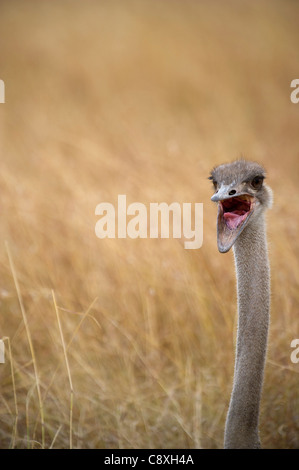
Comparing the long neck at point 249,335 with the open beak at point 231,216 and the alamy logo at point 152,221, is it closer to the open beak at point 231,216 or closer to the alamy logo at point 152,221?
the open beak at point 231,216

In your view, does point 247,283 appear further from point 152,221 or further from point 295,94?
point 295,94

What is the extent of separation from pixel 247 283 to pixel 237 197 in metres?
0.20

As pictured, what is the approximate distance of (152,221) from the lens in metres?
3.08

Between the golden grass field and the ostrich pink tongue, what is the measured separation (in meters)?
0.69

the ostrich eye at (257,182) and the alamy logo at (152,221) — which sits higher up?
the alamy logo at (152,221)

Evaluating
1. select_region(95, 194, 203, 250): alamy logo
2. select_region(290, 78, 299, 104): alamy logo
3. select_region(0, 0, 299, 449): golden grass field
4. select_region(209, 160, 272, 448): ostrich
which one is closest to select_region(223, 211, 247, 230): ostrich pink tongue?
select_region(209, 160, 272, 448): ostrich

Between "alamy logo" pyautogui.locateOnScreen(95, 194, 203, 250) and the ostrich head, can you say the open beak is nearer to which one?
the ostrich head

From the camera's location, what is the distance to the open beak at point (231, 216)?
1.31 meters

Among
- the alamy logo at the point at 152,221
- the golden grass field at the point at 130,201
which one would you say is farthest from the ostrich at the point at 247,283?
the alamy logo at the point at 152,221

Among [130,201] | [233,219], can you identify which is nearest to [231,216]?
[233,219]

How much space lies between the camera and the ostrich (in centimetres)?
138
